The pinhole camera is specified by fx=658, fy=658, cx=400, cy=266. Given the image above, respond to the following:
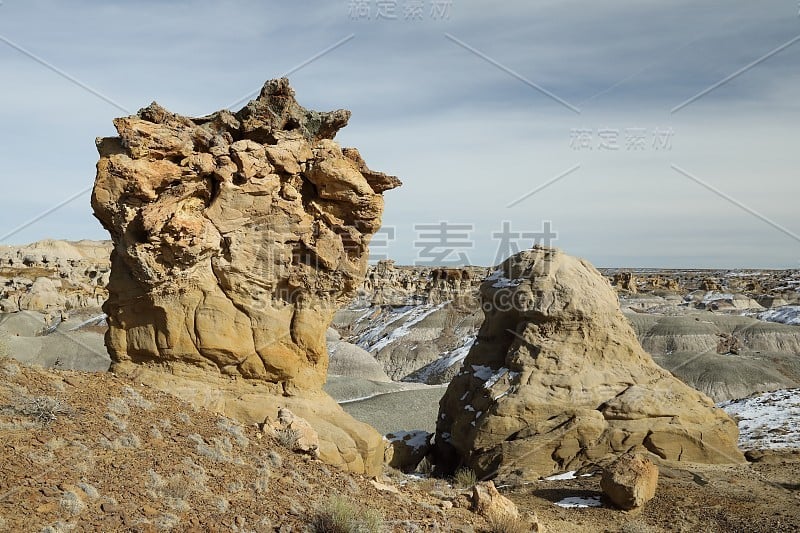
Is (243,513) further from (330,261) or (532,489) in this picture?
(532,489)

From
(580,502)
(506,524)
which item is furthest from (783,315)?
(506,524)

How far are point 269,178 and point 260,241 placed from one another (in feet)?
3.40

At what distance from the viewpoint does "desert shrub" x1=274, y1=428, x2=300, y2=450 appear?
9.01 meters

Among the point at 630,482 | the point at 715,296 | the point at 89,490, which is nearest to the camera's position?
the point at 89,490

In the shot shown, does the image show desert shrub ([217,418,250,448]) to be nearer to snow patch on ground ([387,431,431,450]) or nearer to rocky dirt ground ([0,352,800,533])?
rocky dirt ground ([0,352,800,533])

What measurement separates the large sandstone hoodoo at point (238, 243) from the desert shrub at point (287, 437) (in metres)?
1.09

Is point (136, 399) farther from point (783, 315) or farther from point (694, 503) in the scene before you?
point (783, 315)

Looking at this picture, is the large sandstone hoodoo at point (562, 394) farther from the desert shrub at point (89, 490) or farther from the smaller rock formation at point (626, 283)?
the smaller rock formation at point (626, 283)

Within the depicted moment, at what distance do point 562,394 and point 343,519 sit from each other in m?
8.77

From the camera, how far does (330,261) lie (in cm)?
1120

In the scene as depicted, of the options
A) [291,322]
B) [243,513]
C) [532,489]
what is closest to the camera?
[243,513]

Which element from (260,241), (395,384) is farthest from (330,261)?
(395,384)

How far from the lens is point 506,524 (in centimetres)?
834

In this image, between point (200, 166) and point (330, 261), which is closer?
point (200, 166)
